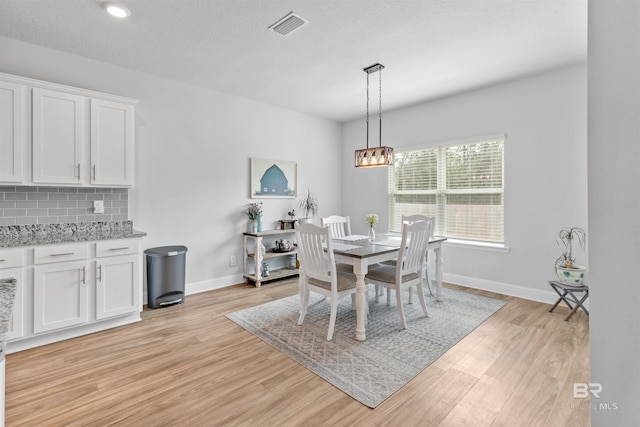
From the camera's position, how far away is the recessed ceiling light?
7.68 feet

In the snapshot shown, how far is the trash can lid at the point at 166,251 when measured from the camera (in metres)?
3.42

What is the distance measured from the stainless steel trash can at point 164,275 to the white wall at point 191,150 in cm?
34

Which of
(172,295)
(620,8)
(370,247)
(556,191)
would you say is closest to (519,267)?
(556,191)

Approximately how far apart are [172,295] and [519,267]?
13.9 ft

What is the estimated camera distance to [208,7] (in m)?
2.38

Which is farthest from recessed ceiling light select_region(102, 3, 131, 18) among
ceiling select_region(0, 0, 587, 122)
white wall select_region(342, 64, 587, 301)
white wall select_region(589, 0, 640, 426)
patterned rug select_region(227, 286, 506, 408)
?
white wall select_region(342, 64, 587, 301)

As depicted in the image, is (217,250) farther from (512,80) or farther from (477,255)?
(512,80)

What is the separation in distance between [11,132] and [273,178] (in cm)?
294

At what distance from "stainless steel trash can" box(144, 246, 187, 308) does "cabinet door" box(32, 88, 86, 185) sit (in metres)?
1.07

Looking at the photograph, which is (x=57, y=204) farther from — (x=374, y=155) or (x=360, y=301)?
(x=374, y=155)

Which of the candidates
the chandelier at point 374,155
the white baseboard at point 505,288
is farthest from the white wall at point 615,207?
the white baseboard at point 505,288

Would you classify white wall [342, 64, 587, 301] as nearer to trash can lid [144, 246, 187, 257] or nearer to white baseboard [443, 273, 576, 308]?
white baseboard [443, 273, 576, 308]

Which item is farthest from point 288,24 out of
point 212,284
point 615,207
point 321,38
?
point 212,284

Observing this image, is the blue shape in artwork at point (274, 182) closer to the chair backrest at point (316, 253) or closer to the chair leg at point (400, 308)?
the chair backrest at point (316, 253)
